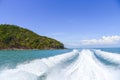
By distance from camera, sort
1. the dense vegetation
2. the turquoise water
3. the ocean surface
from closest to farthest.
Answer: the ocean surface
the turquoise water
the dense vegetation

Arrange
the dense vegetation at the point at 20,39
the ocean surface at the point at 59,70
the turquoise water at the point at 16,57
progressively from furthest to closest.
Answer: the dense vegetation at the point at 20,39
the turquoise water at the point at 16,57
the ocean surface at the point at 59,70

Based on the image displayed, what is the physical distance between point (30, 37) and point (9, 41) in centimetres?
1811

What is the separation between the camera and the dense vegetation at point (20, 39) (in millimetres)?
134375

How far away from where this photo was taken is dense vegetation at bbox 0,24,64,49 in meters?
134

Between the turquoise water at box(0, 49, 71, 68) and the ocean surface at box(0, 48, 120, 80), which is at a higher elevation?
the turquoise water at box(0, 49, 71, 68)

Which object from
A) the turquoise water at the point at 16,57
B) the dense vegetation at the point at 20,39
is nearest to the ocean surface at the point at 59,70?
the turquoise water at the point at 16,57

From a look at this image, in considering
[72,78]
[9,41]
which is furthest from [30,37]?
[72,78]

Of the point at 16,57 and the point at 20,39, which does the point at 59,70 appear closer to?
the point at 16,57

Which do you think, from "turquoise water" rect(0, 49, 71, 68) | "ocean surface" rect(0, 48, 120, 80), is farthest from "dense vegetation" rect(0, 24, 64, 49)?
"ocean surface" rect(0, 48, 120, 80)

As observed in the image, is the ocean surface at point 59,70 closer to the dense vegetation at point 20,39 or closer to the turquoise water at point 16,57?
the turquoise water at point 16,57

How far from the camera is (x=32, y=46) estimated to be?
145 metres

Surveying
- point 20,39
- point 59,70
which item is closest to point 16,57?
point 59,70

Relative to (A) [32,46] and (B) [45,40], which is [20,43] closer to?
(A) [32,46]

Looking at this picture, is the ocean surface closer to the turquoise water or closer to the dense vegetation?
the turquoise water
